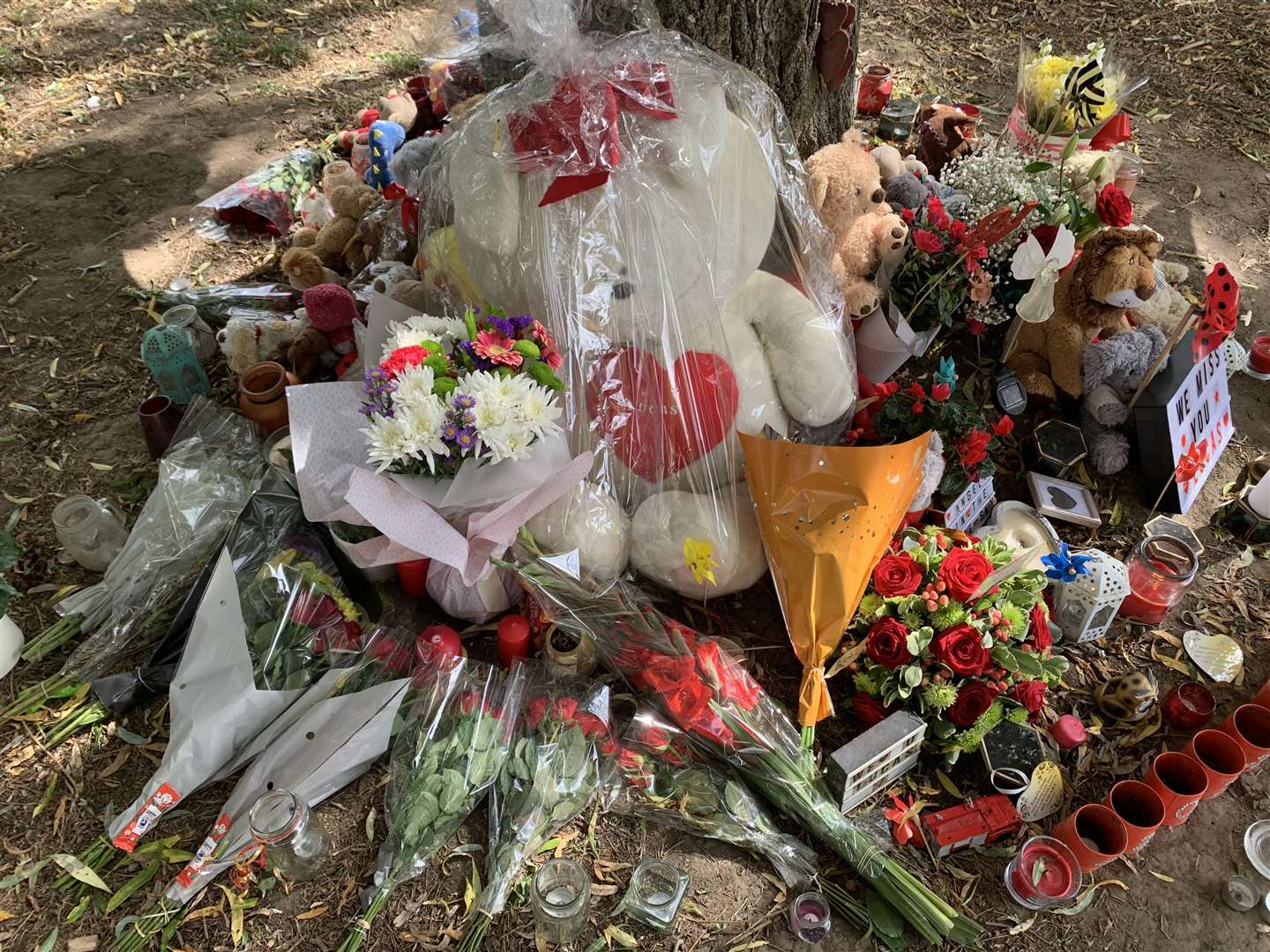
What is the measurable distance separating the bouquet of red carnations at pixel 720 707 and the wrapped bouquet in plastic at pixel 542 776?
0.15 meters

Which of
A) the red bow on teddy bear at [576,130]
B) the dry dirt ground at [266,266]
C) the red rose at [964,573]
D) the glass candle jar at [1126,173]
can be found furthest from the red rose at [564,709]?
the glass candle jar at [1126,173]

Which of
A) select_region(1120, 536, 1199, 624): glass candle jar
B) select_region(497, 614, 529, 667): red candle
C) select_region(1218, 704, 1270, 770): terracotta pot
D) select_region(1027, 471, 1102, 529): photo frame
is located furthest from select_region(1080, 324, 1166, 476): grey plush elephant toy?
select_region(497, 614, 529, 667): red candle

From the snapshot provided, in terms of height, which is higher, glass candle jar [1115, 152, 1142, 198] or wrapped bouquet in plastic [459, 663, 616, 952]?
glass candle jar [1115, 152, 1142, 198]

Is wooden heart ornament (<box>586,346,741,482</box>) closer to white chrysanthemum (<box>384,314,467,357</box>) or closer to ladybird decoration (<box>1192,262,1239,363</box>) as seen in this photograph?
white chrysanthemum (<box>384,314,467,357</box>)

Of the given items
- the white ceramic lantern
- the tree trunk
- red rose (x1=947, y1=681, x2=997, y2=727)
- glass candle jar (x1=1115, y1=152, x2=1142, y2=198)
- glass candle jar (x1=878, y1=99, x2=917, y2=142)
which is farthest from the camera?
glass candle jar (x1=878, y1=99, x2=917, y2=142)

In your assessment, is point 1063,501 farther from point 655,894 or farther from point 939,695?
point 655,894

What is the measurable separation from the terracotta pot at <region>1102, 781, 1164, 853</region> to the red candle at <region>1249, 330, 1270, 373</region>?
75.1 inches

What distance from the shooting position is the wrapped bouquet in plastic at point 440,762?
1961mm

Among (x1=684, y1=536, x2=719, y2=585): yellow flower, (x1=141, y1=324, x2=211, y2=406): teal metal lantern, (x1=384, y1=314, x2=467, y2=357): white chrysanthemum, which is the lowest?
(x1=684, y1=536, x2=719, y2=585): yellow flower

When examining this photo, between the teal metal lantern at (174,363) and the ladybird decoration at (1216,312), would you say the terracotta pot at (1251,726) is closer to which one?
the ladybird decoration at (1216,312)

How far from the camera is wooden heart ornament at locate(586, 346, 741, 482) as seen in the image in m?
2.25

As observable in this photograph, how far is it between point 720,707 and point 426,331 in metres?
1.15

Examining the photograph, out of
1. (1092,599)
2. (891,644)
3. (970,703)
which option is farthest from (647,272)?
(1092,599)

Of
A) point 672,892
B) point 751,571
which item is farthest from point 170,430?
point 672,892
